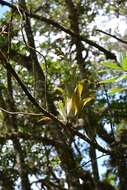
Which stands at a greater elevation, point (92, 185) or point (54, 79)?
point (54, 79)

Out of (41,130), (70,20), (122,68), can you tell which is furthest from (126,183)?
(122,68)

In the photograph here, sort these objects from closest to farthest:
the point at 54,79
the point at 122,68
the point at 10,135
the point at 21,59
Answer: the point at 122,68 → the point at 10,135 → the point at 21,59 → the point at 54,79

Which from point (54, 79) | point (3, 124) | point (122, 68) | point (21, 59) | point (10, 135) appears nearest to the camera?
point (122, 68)

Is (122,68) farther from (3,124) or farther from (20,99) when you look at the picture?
(20,99)

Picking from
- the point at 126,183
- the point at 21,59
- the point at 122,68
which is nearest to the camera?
the point at 122,68

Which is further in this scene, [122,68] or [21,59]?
[21,59]

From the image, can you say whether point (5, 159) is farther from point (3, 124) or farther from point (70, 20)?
point (70, 20)

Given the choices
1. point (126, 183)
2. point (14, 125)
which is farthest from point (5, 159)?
point (126, 183)

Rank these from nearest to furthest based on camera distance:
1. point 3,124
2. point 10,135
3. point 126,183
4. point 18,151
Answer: point 10,135, point 18,151, point 3,124, point 126,183

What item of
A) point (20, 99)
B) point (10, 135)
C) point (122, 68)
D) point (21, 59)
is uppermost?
point (20, 99)

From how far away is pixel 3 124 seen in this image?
11336 millimetres

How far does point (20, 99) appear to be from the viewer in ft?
42.0

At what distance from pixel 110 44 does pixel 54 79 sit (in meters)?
1.89

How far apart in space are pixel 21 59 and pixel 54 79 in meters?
3.39
